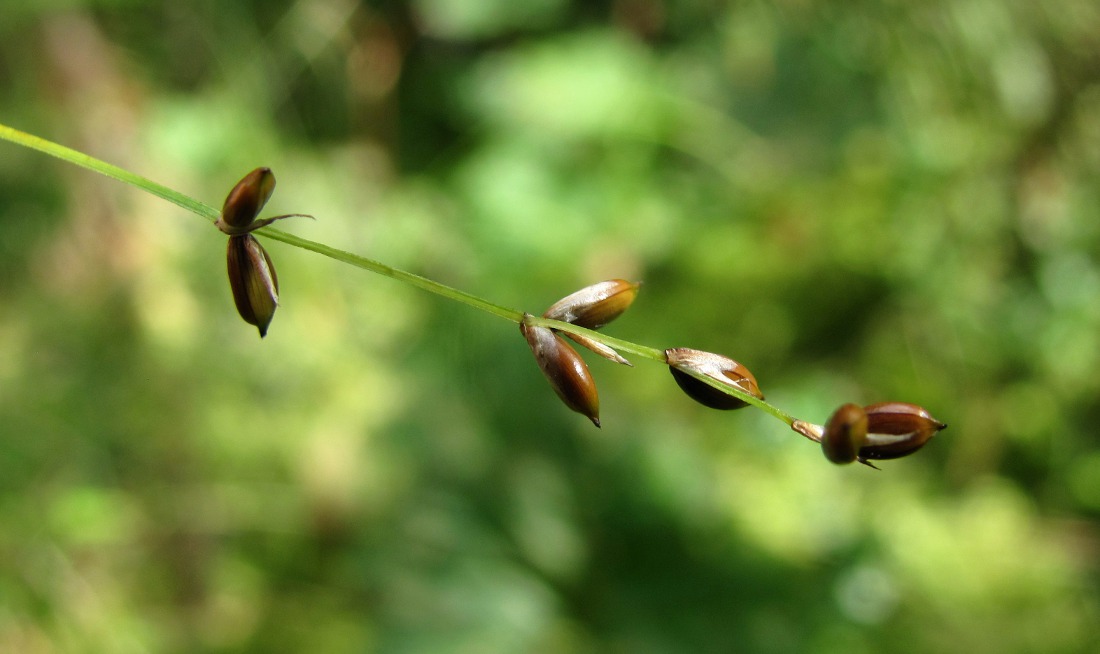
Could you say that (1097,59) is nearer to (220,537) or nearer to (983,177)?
(983,177)

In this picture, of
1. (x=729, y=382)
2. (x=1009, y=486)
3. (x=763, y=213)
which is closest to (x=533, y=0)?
(x=763, y=213)

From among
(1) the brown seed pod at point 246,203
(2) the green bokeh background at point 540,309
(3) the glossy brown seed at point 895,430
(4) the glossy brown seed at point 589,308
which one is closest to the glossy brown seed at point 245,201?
(1) the brown seed pod at point 246,203

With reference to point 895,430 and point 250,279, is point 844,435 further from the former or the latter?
point 250,279

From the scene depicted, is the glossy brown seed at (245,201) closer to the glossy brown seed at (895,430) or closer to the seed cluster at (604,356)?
the seed cluster at (604,356)

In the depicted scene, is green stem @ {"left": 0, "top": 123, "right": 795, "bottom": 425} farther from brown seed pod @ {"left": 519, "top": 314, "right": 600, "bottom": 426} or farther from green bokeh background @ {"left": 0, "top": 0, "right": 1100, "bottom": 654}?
green bokeh background @ {"left": 0, "top": 0, "right": 1100, "bottom": 654}

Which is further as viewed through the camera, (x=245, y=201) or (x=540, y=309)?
(x=540, y=309)

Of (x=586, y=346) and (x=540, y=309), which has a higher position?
(x=540, y=309)

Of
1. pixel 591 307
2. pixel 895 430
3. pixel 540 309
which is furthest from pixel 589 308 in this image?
pixel 540 309
